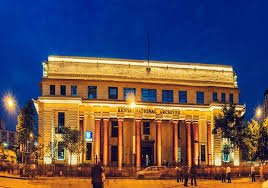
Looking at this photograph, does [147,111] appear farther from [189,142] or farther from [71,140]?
[71,140]

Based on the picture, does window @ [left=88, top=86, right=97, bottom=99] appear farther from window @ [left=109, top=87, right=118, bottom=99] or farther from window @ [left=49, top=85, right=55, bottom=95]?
window @ [left=49, top=85, right=55, bottom=95]

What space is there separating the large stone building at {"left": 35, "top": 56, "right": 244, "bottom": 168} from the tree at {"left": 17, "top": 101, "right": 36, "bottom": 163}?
65.0 inches

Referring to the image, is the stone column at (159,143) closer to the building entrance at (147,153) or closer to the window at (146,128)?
the building entrance at (147,153)

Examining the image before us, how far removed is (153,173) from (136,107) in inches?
810

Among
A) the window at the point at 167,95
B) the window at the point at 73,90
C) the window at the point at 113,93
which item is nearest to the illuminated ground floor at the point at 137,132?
the window at the point at 167,95

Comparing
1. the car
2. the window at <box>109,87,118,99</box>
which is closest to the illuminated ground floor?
the window at <box>109,87,118,99</box>

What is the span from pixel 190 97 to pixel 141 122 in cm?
876

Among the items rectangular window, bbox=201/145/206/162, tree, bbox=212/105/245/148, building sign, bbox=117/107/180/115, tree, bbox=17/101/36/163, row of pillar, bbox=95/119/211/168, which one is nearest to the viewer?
tree, bbox=212/105/245/148

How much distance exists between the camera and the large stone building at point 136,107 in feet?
224

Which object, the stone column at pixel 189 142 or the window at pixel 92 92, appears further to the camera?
the stone column at pixel 189 142

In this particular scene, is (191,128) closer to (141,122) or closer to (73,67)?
(141,122)

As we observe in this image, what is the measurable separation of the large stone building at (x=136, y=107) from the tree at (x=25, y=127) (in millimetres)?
1652

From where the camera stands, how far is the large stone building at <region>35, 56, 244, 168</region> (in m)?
68.2

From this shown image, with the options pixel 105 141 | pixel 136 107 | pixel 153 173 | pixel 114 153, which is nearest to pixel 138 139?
pixel 114 153
